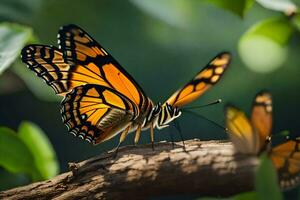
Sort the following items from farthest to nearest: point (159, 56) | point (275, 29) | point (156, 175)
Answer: point (159, 56), point (275, 29), point (156, 175)

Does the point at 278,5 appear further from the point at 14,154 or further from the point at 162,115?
the point at 14,154

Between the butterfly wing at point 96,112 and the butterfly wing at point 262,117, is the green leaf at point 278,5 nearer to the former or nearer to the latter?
the butterfly wing at point 262,117

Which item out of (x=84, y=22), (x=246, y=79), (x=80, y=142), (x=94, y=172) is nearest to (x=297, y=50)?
(x=246, y=79)

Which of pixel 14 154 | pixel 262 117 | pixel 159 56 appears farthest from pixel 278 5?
pixel 159 56

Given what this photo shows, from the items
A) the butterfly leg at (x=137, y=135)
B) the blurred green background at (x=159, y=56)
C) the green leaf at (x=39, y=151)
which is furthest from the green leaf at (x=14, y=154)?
the blurred green background at (x=159, y=56)

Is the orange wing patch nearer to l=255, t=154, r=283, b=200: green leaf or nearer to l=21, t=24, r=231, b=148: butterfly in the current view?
l=21, t=24, r=231, b=148: butterfly

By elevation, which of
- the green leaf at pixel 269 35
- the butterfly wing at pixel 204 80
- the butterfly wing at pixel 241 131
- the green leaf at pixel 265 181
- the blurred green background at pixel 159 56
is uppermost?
the blurred green background at pixel 159 56
